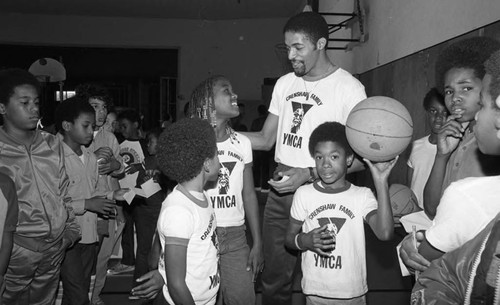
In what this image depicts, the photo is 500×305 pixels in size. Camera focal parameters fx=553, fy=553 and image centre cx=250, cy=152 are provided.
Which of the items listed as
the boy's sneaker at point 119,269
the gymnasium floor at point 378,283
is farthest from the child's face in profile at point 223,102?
the boy's sneaker at point 119,269

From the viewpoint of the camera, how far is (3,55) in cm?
1666

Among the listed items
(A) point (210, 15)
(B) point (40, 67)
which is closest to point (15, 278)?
(B) point (40, 67)

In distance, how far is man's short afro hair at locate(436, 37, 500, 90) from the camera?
2.74 metres

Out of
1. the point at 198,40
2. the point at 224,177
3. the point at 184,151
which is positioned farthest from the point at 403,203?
the point at 198,40

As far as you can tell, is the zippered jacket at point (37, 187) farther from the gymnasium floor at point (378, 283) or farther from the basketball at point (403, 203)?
the basketball at point (403, 203)

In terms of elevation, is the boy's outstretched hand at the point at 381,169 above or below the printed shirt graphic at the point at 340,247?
above

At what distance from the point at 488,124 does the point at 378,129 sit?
123 centimetres

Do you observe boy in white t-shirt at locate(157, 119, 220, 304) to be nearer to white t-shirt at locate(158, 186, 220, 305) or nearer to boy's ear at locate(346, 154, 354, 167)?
white t-shirt at locate(158, 186, 220, 305)

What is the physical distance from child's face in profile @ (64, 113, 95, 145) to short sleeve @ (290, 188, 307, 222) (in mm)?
1877

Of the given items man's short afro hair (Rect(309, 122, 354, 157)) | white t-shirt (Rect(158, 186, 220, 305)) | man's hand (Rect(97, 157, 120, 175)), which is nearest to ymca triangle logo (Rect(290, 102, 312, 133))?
man's short afro hair (Rect(309, 122, 354, 157))

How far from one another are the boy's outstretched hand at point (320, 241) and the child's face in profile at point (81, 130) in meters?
2.08

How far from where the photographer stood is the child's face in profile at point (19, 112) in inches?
135

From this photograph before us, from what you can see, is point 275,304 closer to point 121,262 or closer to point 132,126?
point 121,262

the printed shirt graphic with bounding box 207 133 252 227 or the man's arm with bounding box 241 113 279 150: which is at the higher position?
the man's arm with bounding box 241 113 279 150
